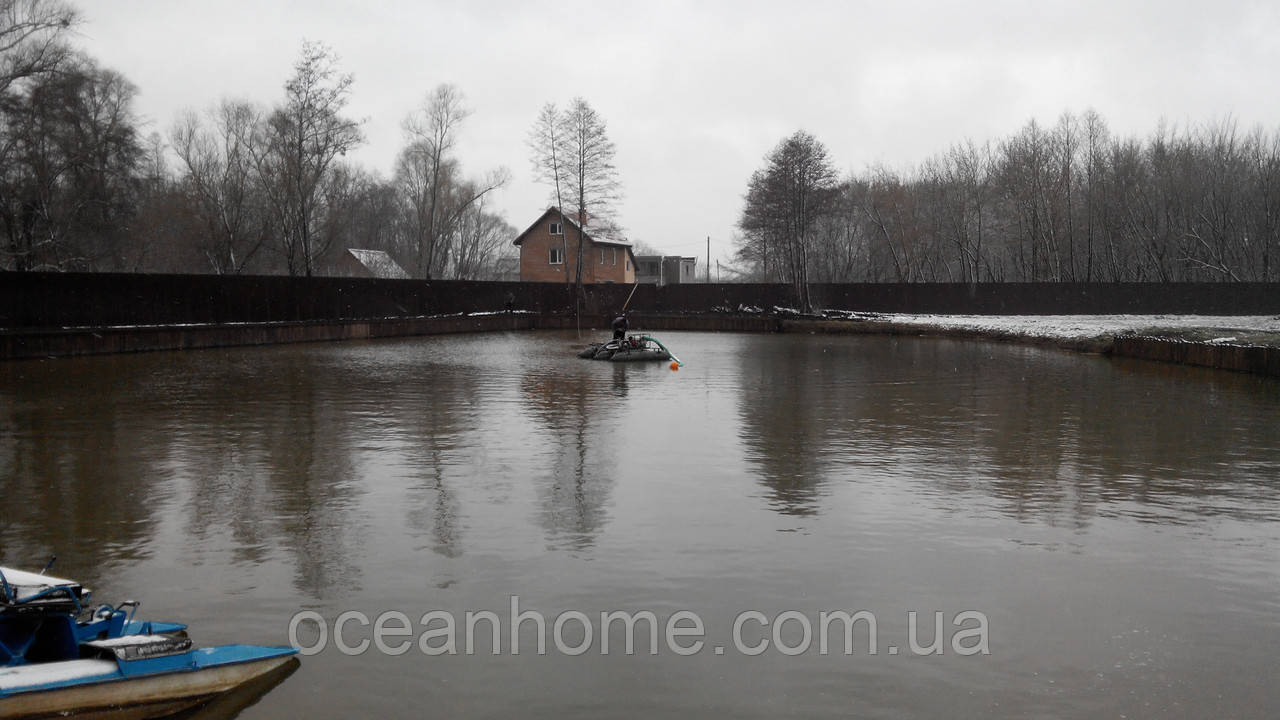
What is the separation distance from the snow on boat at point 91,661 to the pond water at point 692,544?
340mm

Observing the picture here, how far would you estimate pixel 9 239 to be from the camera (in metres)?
32.9

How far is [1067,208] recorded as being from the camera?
182 ft

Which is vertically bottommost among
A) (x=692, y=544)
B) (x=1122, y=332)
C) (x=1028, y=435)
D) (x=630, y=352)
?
(x=692, y=544)

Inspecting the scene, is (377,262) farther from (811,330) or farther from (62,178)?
(811,330)

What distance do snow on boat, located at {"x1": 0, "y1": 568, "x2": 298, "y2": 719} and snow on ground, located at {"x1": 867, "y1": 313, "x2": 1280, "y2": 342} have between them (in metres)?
27.5

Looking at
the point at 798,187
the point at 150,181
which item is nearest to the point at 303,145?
the point at 150,181

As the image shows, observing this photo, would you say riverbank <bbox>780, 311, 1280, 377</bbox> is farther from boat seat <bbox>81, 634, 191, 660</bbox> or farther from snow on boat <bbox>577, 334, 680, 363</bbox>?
boat seat <bbox>81, 634, 191, 660</bbox>

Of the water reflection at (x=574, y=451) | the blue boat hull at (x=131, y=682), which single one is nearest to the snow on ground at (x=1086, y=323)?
the water reflection at (x=574, y=451)

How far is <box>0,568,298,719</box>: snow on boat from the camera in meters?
4.40

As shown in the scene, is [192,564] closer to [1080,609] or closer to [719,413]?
[1080,609]

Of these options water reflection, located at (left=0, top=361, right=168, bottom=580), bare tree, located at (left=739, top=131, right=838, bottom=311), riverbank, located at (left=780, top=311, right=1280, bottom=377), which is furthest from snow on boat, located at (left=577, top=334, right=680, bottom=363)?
bare tree, located at (left=739, top=131, right=838, bottom=311)

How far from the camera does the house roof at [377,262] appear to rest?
70.7 meters

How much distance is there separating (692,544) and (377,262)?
Answer: 68.0 metres

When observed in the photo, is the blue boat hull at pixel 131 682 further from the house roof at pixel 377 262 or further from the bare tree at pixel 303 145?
the house roof at pixel 377 262
